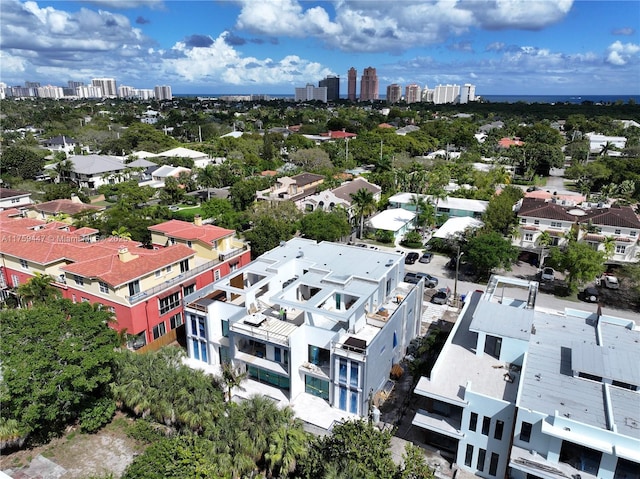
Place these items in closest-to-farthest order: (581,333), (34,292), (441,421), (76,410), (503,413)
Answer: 1. (503,413)
2. (441,421)
3. (76,410)
4. (581,333)
5. (34,292)

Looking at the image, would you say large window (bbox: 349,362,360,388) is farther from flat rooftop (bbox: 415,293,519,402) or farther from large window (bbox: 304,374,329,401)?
flat rooftop (bbox: 415,293,519,402)

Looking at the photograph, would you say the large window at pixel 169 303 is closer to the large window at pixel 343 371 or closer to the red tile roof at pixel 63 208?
the large window at pixel 343 371

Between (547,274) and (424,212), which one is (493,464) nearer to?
(547,274)

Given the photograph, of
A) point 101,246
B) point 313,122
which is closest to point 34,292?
point 101,246

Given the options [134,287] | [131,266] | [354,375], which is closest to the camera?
[354,375]

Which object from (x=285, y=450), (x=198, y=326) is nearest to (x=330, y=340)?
(x=285, y=450)

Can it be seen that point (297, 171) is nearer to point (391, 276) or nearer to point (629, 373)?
point (391, 276)
